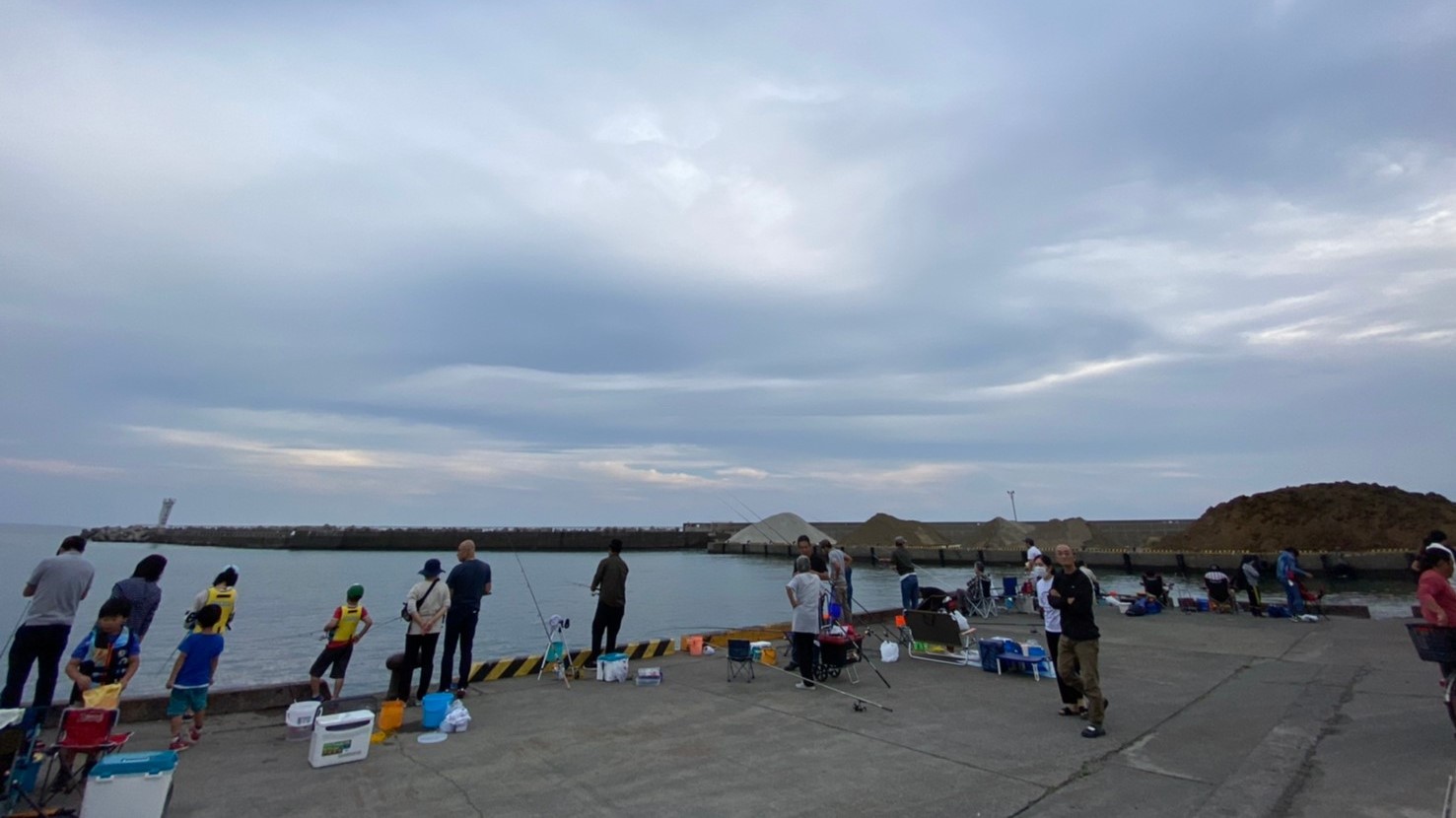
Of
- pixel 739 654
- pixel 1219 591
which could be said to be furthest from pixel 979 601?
pixel 739 654

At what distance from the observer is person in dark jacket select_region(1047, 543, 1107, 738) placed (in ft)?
21.1

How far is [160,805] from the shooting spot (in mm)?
4258

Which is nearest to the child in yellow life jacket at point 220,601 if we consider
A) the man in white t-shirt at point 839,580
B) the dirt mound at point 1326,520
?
the man in white t-shirt at point 839,580

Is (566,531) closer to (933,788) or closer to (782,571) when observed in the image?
(782,571)

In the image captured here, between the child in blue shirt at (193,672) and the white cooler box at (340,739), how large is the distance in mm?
1272

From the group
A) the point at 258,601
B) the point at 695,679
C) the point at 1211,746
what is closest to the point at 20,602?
the point at 258,601

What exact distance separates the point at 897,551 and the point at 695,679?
5.65m

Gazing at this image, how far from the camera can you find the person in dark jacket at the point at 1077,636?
643 cm

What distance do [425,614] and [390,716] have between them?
3.67 ft

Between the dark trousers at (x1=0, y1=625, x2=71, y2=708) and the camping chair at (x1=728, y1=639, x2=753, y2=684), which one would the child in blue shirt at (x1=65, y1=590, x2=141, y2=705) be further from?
the camping chair at (x1=728, y1=639, x2=753, y2=684)

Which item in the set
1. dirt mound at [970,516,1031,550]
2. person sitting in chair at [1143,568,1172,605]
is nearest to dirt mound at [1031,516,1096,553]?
dirt mound at [970,516,1031,550]

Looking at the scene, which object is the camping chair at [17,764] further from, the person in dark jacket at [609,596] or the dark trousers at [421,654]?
the person in dark jacket at [609,596]

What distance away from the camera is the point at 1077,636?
674 cm

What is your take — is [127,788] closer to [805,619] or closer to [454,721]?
[454,721]
